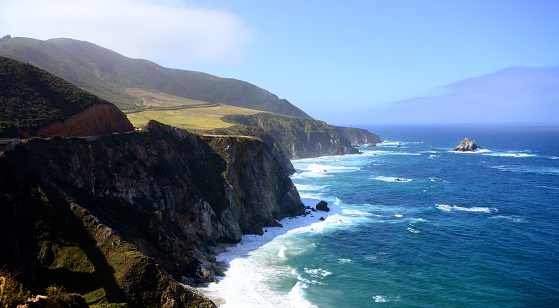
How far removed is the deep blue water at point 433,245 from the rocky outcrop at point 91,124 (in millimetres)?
31633

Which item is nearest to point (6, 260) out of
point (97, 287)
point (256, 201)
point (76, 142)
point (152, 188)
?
point (97, 287)

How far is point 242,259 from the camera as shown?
151 feet

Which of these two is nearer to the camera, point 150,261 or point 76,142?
point 150,261

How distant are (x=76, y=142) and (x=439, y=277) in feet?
150

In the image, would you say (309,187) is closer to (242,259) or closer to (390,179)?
(390,179)

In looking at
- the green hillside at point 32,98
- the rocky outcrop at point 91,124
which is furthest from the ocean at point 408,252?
the green hillside at point 32,98

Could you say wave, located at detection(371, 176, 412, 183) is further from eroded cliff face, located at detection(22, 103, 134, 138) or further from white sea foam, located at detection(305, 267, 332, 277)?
eroded cliff face, located at detection(22, 103, 134, 138)

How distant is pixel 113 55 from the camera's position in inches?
7790

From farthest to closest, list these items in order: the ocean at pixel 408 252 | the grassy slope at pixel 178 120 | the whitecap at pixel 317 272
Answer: the grassy slope at pixel 178 120 → the whitecap at pixel 317 272 → the ocean at pixel 408 252

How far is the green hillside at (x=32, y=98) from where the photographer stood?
41.2 m

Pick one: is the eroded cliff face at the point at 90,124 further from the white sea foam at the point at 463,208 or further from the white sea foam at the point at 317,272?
the white sea foam at the point at 463,208

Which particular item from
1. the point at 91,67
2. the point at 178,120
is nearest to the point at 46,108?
the point at 178,120

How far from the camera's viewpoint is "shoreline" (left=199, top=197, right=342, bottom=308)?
3569cm

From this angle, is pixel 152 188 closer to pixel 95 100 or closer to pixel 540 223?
pixel 95 100
